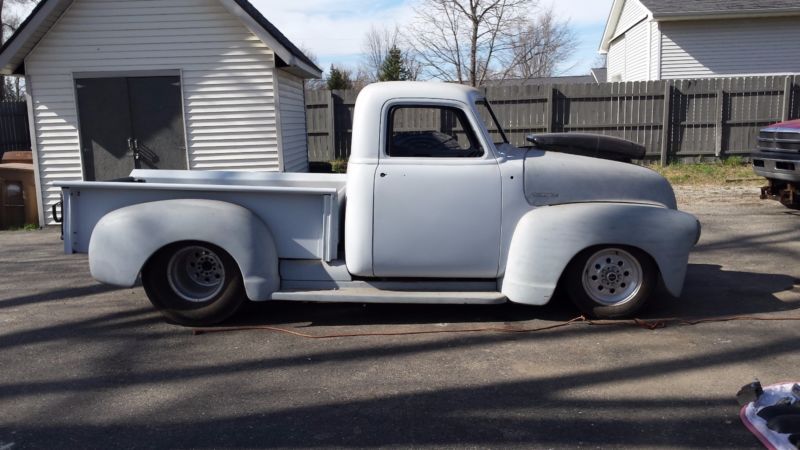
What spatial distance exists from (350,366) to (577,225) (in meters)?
2.07

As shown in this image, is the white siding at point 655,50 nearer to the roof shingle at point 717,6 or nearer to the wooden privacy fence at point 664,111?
the roof shingle at point 717,6

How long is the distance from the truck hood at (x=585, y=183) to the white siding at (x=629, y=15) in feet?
55.0

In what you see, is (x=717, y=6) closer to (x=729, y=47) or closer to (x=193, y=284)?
(x=729, y=47)

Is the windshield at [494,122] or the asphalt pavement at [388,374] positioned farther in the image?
the windshield at [494,122]

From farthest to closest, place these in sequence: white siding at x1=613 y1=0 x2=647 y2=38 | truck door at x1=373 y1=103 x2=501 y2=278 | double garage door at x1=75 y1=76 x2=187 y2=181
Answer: white siding at x1=613 y1=0 x2=647 y2=38 → double garage door at x1=75 y1=76 x2=187 y2=181 → truck door at x1=373 y1=103 x2=501 y2=278

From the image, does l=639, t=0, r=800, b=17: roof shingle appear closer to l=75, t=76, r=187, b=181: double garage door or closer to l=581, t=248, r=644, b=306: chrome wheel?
l=75, t=76, r=187, b=181: double garage door

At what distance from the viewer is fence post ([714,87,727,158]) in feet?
54.0

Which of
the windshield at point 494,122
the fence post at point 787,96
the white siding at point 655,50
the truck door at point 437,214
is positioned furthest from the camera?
the white siding at point 655,50

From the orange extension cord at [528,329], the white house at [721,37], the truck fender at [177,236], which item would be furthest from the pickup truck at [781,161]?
the white house at [721,37]

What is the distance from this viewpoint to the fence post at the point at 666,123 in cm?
1647

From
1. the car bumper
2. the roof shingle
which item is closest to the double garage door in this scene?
the car bumper

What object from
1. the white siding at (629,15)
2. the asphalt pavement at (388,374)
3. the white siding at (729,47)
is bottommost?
the asphalt pavement at (388,374)

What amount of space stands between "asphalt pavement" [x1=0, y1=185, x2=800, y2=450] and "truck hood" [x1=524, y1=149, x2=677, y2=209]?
1033 millimetres

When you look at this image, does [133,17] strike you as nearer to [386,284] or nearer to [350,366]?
[386,284]
